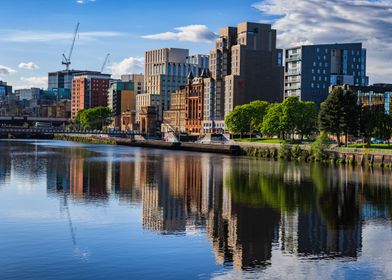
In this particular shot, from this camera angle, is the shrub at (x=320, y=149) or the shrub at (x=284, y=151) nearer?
the shrub at (x=320, y=149)

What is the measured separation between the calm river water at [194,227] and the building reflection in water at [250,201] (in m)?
0.10

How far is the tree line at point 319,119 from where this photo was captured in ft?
399

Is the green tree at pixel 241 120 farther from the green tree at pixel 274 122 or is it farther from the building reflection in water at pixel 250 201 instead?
the building reflection in water at pixel 250 201

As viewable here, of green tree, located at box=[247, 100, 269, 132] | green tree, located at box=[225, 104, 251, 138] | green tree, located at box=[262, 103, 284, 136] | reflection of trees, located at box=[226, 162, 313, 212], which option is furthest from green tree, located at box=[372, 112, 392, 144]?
green tree, located at box=[225, 104, 251, 138]

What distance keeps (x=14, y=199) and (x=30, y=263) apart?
25668 millimetres

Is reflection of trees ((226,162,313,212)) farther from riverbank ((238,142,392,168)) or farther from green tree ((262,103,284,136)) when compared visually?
green tree ((262,103,284,136))

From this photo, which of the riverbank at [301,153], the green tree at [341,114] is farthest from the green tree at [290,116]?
the green tree at [341,114]

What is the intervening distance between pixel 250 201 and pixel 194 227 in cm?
1418

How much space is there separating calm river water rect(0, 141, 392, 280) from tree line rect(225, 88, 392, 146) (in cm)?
4133

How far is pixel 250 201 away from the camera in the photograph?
196 ft

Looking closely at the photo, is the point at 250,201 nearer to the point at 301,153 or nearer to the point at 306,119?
the point at 301,153

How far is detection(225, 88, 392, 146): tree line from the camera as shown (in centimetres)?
12162

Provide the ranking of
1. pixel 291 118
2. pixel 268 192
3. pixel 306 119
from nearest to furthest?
pixel 268 192, pixel 291 118, pixel 306 119

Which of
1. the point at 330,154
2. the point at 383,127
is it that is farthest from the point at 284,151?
the point at 383,127
